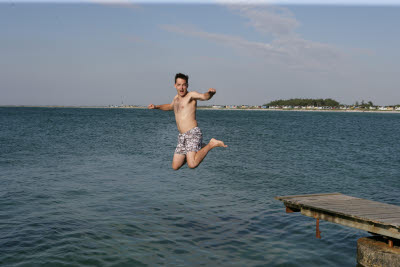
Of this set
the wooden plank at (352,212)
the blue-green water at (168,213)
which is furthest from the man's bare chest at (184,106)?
the wooden plank at (352,212)

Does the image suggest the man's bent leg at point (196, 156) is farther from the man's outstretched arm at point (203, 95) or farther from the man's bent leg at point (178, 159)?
the man's outstretched arm at point (203, 95)

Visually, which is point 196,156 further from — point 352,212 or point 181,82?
point 352,212

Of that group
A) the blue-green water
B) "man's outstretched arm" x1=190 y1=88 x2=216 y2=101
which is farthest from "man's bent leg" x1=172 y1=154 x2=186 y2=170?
the blue-green water

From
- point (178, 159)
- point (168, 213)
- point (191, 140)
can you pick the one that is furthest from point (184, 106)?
point (168, 213)

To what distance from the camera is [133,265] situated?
11477 mm

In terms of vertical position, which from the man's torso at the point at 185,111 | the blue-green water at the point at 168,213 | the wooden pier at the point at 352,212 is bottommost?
the blue-green water at the point at 168,213

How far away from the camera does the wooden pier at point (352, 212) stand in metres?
10.4

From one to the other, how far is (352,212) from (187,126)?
20.5 ft

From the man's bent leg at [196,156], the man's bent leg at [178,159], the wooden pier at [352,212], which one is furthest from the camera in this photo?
the wooden pier at [352,212]

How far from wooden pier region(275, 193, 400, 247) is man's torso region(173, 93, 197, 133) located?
5906 mm

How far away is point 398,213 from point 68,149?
38242 mm

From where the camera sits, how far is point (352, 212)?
448 inches

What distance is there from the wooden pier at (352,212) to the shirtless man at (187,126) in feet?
17.9

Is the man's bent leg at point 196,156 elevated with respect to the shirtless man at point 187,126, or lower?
lower
